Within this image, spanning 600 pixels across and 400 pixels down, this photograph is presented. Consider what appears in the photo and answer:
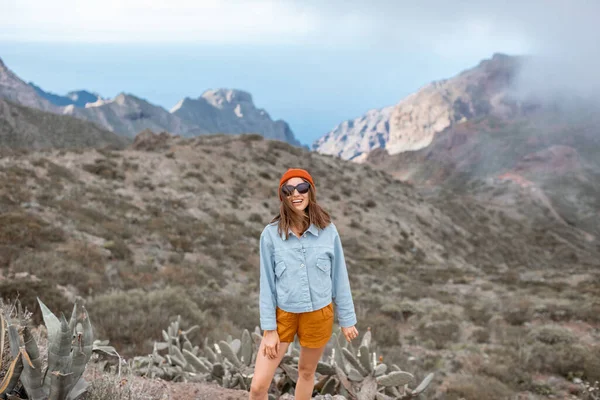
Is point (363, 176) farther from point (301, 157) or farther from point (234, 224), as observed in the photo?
point (234, 224)

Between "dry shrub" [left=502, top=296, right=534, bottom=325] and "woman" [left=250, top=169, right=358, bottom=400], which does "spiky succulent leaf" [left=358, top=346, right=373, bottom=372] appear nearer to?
"woman" [left=250, top=169, right=358, bottom=400]

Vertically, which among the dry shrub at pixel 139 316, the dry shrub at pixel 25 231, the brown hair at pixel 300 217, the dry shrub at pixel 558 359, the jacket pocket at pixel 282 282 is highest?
the brown hair at pixel 300 217

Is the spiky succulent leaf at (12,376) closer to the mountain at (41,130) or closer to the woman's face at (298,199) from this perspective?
the woman's face at (298,199)

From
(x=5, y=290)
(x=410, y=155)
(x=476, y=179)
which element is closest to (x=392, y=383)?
(x=5, y=290)

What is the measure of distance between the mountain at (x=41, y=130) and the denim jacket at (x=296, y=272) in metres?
80.3

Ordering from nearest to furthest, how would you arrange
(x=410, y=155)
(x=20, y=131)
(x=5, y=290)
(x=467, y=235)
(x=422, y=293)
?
(x=5, y=290) → (x=422, y=293) → (x=467, y=235) → (x=20, y=131) → (x=410, y=155)

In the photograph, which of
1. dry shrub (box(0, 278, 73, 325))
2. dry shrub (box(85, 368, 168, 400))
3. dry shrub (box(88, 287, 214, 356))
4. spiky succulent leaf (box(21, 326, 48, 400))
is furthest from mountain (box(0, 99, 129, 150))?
spiky succulent leaf (box(21, 326, 48, 400))

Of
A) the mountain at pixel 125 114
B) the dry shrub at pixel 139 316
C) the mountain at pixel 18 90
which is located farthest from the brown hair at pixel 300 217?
the mountain at pixel 18 90

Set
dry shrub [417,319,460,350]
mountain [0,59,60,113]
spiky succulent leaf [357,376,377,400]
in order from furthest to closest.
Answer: mountain [0,59,60,113]
dry shrub [417,319,460,350]
spiky succulent leaf [357,376,377,400]

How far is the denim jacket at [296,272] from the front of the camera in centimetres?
289

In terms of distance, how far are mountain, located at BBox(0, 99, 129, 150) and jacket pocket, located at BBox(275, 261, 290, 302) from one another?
264 ft

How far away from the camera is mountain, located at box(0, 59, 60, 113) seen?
14225cm

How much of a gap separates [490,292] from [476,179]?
7270cm

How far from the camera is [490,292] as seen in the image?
15.0 metres
